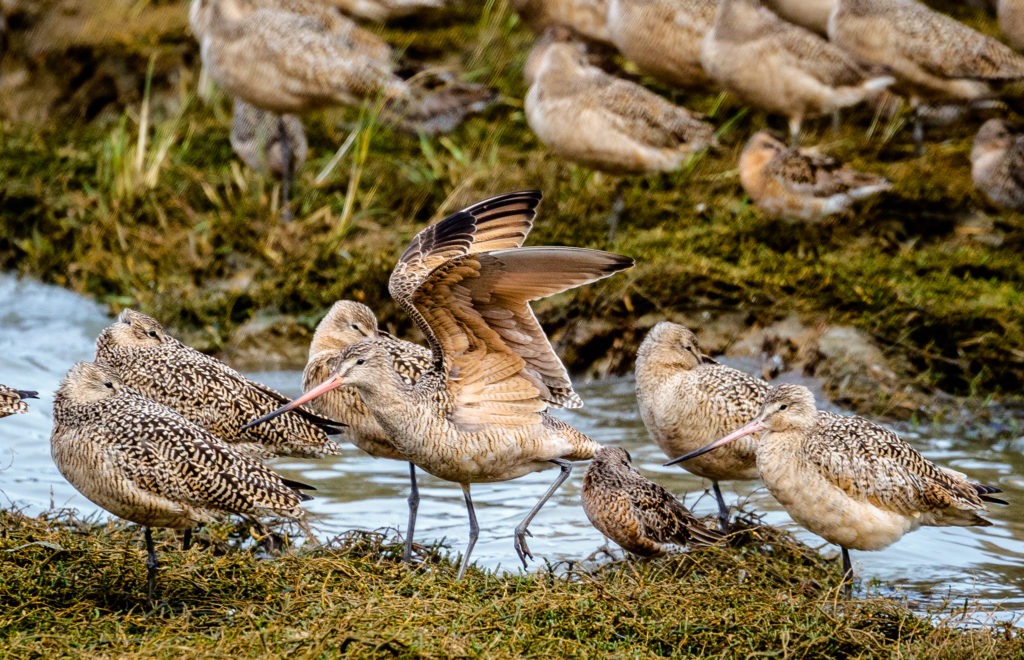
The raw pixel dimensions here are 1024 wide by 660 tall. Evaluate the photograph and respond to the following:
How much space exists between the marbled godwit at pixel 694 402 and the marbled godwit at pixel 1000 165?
10.7 ft

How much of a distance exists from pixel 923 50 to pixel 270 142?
4.61 meters

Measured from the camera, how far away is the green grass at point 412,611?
423 centimetres

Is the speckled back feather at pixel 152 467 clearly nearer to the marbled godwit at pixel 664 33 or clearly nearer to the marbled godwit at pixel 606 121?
the marbled godwit at pixel 606 121

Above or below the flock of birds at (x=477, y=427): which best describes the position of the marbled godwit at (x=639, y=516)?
below

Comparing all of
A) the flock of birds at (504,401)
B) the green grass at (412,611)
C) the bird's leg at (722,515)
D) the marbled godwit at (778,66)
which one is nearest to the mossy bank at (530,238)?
the flock of birds at (504,401)

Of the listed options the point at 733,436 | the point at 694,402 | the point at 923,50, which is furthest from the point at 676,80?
the point at 733,436

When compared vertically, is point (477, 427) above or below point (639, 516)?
above

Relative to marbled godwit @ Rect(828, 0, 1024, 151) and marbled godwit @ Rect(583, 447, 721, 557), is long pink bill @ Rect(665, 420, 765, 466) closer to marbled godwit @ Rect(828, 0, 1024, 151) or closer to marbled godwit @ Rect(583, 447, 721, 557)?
marbled godwit @ Rect(583, 447, 721, 557)

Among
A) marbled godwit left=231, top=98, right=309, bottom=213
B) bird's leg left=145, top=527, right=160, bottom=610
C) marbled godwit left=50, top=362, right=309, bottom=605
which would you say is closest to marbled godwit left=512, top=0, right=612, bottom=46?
marbled godwit left=231, top=98, right=309, bottom=213

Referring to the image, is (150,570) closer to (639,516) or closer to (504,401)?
(504,401)

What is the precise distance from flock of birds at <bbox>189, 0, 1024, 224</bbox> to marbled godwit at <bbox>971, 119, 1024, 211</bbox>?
0.03 ft

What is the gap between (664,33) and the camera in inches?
383

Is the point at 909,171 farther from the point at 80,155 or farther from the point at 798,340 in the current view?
the point at 80,155

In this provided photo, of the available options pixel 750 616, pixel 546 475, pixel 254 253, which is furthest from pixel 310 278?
pixel 750 616
